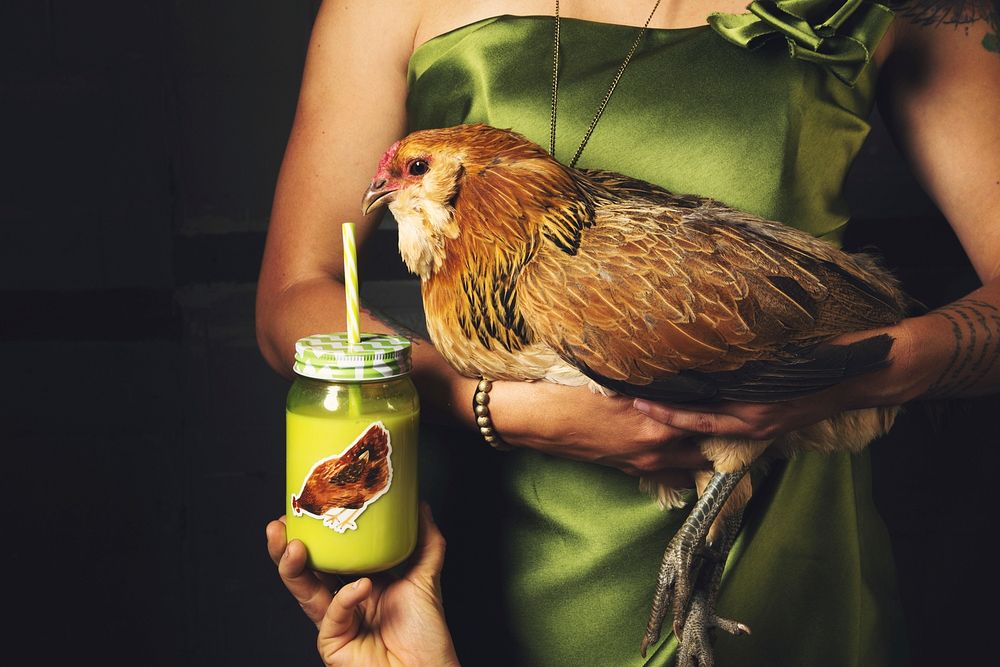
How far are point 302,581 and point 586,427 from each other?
9.8 inches

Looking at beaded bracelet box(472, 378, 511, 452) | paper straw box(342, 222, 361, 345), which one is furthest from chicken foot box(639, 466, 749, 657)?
paper straw box(342, 222, 361, 345)

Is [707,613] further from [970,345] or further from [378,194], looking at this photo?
[378,194]

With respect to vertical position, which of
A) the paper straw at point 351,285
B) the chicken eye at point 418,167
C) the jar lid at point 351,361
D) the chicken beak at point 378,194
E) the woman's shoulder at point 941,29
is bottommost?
the jar lid at point 351,361

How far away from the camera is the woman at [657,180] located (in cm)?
69

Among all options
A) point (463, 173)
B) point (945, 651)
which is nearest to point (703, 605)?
point (463, 173)

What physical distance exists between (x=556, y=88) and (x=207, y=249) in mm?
790

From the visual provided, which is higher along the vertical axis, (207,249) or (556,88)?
(556,88)

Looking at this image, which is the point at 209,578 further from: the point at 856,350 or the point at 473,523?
the point at 856,350

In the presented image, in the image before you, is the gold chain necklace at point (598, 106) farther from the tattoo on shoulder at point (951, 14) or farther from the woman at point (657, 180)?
the tattoo on shoulder at point (951, 14)

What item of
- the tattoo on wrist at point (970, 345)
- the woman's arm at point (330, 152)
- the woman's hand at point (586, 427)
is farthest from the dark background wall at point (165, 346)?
the woman's hand at point (586, 427)

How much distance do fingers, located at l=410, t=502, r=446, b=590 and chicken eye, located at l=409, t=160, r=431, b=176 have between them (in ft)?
0.92

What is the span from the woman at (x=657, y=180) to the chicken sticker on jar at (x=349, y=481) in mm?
A: 114

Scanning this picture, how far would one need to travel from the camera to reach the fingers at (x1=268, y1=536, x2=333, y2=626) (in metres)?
0.60

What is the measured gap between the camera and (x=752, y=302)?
60 centimetres
